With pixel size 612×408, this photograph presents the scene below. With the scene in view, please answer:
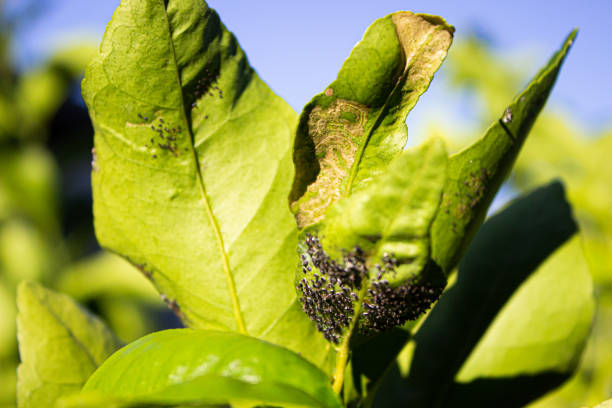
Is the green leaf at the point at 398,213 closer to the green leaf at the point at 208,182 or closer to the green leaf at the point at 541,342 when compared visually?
the green leaf at the point at 208,182

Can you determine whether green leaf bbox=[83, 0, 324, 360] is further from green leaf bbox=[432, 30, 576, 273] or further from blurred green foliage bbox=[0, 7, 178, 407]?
blurred green foliage bbox=[0, 7, 178, 407]

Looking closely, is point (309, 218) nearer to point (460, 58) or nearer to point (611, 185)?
point (611, 185)

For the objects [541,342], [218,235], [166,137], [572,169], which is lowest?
[572,169]

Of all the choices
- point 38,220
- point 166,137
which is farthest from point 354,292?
point 38,220

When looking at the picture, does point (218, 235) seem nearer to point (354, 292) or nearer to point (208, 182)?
point (208, 182)

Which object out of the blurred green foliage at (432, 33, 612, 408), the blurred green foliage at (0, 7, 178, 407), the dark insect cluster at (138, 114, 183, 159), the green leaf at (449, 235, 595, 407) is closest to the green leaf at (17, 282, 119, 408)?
the dark insect cluster at (138, 114, 183, 159)

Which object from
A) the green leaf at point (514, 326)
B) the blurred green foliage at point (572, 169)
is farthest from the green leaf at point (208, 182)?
the blurred green foliage at point (572, 169)
